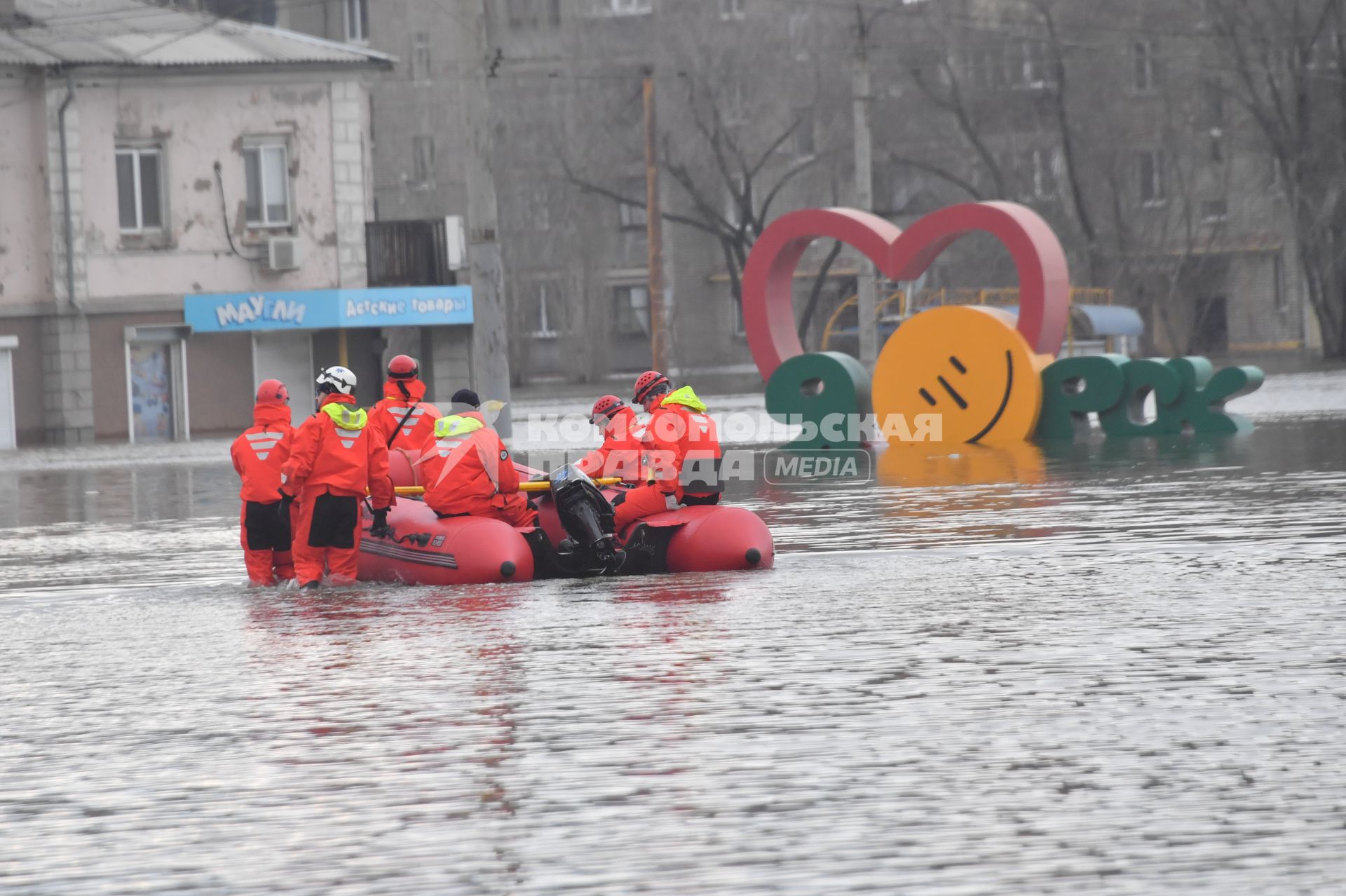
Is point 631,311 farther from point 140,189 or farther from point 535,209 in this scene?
point 140,189

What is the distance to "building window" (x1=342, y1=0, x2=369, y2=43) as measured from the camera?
72.5 metres

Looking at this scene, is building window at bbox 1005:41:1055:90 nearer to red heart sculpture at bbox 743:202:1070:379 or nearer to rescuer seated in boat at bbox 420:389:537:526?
red heart sculpture at bbox 743:202:1070:379

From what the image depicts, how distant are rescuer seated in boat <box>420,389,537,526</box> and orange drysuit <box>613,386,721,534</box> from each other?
0.86 meters

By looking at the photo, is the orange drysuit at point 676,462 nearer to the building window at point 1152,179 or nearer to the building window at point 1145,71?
the building window at point 1145,71

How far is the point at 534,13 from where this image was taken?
65.7m

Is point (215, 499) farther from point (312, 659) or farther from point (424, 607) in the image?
point (312, 659)

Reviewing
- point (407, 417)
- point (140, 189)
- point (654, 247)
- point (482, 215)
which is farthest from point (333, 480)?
point (654, 247)

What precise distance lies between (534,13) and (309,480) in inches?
2154

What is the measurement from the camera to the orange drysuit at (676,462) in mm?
13195

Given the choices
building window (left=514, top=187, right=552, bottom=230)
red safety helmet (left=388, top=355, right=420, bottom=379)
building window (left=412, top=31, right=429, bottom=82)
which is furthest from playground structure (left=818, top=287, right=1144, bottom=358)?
red safety helmet (left=388, top=355, right=420, bottom=379)

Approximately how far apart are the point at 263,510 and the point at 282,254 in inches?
985

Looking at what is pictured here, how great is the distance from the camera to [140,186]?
37875 millimetres

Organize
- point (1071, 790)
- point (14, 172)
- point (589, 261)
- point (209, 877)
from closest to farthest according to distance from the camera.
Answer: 1. point (209, 877)
2. point (1071, 790)
3. point (14, 172)
4. point (589, 261)

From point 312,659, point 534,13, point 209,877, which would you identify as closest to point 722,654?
point 312,659
